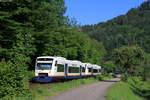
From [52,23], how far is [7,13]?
495 inches

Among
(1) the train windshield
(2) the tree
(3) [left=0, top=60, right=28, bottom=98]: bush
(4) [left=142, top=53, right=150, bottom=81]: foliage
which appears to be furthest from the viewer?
(4) [left=142, top=53, right=150, bottom=81]: foliage

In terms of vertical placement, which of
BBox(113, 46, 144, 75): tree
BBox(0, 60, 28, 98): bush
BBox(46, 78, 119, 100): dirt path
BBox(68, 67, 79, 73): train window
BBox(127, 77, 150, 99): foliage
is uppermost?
BBox(113, 46, 144, 75): tree

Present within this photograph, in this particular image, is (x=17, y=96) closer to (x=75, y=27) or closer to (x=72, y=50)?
(x=72, y=50)

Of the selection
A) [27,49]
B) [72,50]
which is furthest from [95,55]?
[27,49]

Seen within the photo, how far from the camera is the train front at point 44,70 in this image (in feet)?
109

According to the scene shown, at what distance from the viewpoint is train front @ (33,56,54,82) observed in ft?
109

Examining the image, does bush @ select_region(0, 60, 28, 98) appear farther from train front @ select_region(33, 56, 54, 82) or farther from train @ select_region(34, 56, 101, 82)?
train @ select_region(34, 56, 101, 82)

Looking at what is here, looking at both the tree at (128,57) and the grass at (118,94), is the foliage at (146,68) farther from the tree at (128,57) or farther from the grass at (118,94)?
the grass at (118,94)

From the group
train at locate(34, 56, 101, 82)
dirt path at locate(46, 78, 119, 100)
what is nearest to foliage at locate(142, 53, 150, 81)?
train at locate(34, 56, 101, 82)

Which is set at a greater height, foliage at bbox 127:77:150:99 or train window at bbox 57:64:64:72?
train window at bbox 57:64:64:72

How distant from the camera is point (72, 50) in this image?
58.9m

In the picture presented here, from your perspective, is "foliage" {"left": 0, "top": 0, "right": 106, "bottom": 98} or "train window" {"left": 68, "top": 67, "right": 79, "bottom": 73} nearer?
"foliage" {"left": 0, "top": 0, "right": 106, "bottom": 98}

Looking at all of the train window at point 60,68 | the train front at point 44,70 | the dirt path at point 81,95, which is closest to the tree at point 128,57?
the train window at point 60,68

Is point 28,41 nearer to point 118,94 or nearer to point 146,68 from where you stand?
point 118,94
